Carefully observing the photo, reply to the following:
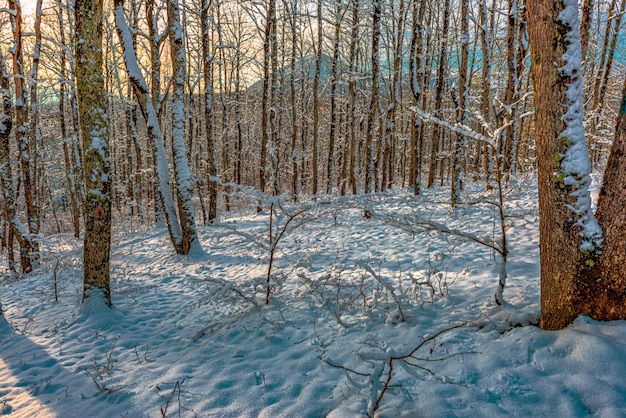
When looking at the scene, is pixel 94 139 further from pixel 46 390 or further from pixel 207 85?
pixel 207 85

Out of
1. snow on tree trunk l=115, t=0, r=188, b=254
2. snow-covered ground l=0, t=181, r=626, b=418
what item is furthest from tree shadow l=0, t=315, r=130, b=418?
snow on tree trunk l=115, t=0, r=188, b=254

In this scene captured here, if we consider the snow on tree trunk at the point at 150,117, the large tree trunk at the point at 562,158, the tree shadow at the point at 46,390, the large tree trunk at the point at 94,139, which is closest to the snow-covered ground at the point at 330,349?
the tree shadow at the point at 46,390

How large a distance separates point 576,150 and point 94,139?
5.50m

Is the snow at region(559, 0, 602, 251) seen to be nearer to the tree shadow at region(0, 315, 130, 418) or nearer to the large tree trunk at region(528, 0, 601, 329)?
the large tree trunk at region(528, 0, 601, 329)

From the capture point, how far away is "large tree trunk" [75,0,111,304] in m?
4.46

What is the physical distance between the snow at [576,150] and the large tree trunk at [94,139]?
17.4 ft

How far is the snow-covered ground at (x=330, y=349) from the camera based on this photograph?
2.21 metres

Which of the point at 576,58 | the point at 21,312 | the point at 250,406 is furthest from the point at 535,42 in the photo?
the point at 21,312

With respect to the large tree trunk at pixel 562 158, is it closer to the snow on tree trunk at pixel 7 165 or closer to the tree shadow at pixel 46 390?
the tree shadow at pixel 46 390

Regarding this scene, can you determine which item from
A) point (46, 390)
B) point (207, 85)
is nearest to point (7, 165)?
point (207, 85)

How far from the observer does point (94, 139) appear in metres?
4.63

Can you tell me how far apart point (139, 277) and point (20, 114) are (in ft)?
23.5

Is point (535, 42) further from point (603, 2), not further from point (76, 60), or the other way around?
point (603, 2)

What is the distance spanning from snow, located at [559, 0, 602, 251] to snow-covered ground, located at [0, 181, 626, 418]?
2.22 ft
